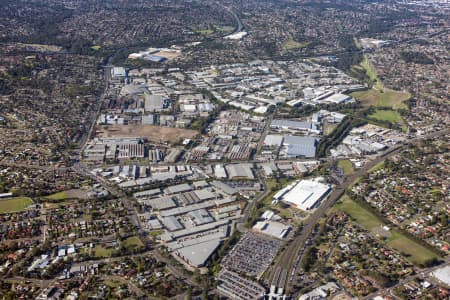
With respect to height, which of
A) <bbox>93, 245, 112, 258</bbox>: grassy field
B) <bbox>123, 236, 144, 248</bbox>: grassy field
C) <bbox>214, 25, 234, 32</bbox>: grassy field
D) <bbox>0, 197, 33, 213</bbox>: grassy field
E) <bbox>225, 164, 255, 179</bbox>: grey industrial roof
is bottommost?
<bbox>0, 197, 33, 213</bbox>: grassy field

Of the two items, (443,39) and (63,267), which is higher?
(443,39)

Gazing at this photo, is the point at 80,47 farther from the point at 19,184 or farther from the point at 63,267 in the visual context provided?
the point at 63,267

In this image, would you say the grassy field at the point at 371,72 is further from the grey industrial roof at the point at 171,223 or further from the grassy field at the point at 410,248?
the grey industrial roof at the point at 171,223

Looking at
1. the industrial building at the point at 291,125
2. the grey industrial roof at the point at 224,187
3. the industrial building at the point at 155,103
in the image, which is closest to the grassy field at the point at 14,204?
the grey industrial roof at the point at 224,187

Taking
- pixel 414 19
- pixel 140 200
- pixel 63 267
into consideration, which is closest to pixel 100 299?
pixel 63 267

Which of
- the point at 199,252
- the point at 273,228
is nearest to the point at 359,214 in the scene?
the point at 273,228

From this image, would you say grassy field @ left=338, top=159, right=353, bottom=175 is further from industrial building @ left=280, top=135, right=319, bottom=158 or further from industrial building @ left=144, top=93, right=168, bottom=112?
industrial building @ left=144, top=93, right=168, bottom=112

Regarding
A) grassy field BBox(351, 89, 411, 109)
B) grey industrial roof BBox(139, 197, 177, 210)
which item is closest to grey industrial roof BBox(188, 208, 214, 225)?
grey industrial roof BBox(139, 197, 177, 210)
